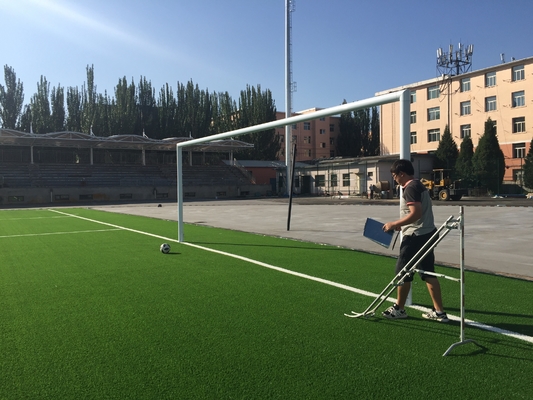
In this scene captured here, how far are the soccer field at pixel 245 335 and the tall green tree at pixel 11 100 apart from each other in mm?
63189

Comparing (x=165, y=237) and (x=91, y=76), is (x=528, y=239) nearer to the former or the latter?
(x=165, y=237)

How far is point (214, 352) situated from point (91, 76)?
235 feet

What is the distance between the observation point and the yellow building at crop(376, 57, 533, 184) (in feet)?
157

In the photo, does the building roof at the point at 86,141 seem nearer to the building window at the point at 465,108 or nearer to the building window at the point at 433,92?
the building window at the point at 433,92

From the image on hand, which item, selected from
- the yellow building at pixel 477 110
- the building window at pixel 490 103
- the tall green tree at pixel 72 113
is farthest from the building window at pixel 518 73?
the tall green tree at pixel 72 113

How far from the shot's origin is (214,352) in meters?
4.49

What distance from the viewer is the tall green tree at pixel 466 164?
4757 cm

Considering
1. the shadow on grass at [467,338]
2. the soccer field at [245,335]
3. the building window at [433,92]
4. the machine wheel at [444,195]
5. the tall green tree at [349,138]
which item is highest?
the building window at [433,92]

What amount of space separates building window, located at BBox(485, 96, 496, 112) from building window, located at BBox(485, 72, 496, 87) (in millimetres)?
1462

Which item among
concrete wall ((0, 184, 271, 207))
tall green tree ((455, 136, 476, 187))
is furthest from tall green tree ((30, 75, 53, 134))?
tall green tree ((455, 136, 476, 187))

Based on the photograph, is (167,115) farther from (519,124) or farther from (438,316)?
(438,316)

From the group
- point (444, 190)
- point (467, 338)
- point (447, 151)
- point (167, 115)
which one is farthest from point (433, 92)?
point (467, 338)

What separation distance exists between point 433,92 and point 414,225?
55.8m

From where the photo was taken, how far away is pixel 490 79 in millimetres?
50688
